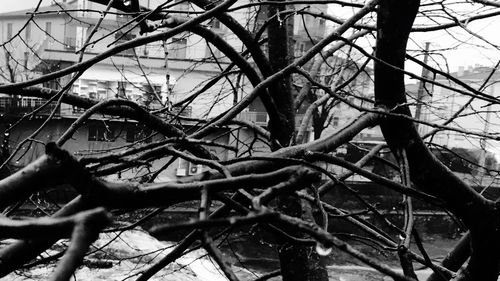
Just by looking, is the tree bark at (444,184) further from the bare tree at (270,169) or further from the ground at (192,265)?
the ground at (192,265)

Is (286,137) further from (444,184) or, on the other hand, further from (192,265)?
(192,265)

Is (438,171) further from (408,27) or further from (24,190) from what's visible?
(24,190)

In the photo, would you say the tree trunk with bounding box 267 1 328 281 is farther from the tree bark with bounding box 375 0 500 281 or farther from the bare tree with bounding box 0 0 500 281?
the tree bark with bounding box 375 0 500 281

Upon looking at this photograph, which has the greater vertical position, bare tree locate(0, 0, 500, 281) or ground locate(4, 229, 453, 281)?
bare tree locate(0, 0, 500, 281)

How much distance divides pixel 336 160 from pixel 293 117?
2531 millimetres

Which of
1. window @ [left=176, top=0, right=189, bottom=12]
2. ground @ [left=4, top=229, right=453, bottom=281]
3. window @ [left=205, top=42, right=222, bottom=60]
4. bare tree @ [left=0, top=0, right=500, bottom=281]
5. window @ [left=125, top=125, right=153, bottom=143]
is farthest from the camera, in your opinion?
ground @ [left=4, top=229, right=453, bottom=281]

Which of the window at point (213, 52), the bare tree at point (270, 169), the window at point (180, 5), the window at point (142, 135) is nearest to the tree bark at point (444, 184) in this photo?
the bare tree at point (270, 169)

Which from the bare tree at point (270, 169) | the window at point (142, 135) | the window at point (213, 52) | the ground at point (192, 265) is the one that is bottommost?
the ground at point (192, 265)

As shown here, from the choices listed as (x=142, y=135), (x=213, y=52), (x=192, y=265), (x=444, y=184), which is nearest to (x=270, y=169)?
(x=444, y=184)

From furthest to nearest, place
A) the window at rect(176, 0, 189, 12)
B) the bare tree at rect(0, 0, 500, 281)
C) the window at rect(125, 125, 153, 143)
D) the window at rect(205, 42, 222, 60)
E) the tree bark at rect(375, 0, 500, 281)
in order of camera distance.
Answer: the window at rect(205, 42, 222, 60) → the window at rect(125, 125, 153, 143) → the window at rect(176, 0, 189, 12) → the tree bark at rect(375, 0, 500, 281) → the bare tree at rect(0, 0, 500, 281)

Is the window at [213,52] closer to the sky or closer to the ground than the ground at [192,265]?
closer to the sky

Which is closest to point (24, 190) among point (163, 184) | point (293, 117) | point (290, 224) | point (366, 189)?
point (163, 184)

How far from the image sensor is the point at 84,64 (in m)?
2.28

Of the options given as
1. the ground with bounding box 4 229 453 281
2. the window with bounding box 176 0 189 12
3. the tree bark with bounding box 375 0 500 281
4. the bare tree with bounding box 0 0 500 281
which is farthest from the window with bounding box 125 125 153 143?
the ground with bounding box 4 229 453 281
